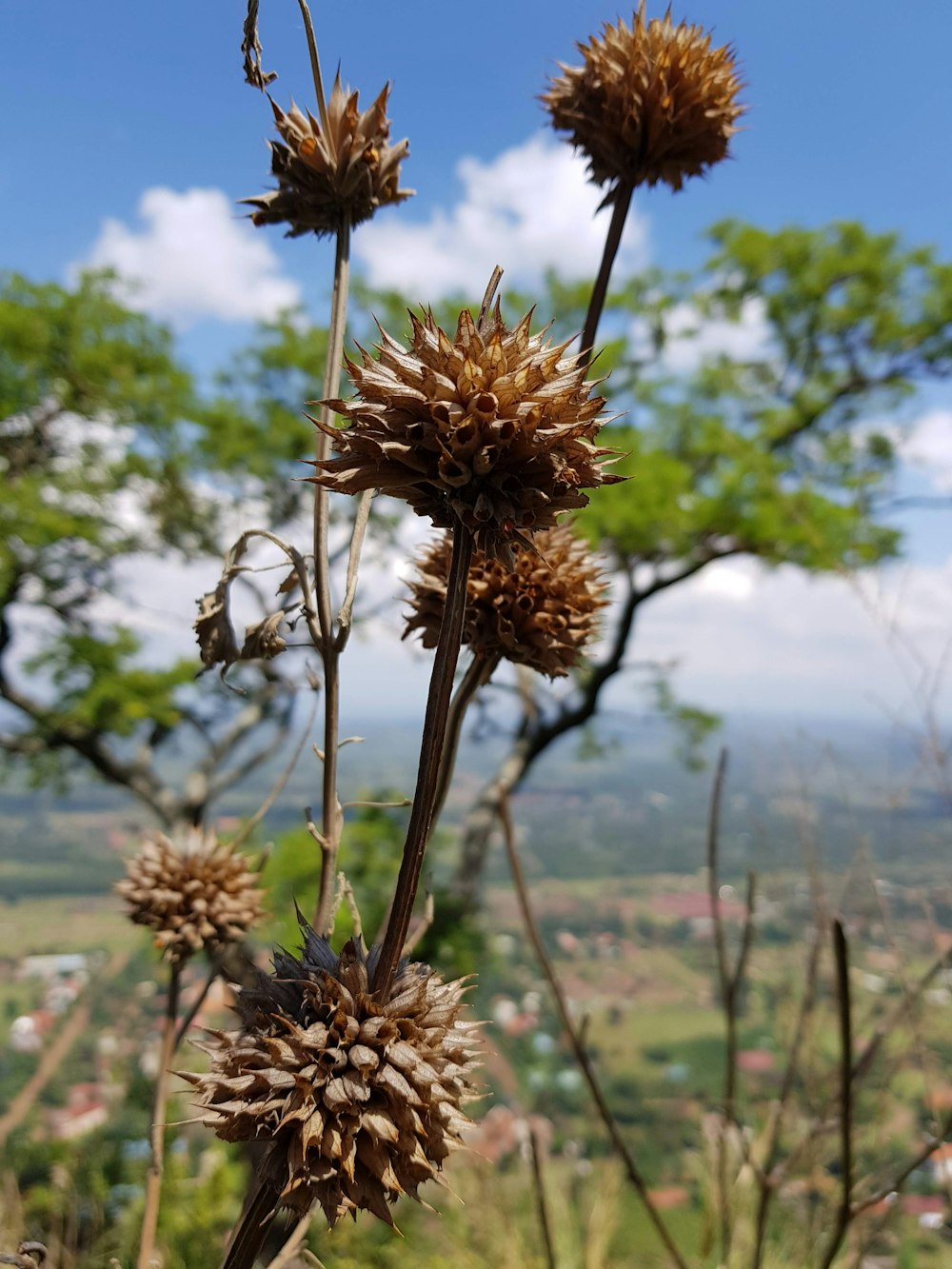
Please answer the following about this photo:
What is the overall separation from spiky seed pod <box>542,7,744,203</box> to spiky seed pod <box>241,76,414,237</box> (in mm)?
195

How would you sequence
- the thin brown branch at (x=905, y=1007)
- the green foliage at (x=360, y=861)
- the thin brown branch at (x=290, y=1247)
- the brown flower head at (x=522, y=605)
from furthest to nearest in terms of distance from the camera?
1. the green foliage at (x=360, y=861)
2. the thin brown branch at (x=905, y=1007)
3. the brown flower head at (x=522, y=605)
4. the thin brown branch at (x=290, y=1247)

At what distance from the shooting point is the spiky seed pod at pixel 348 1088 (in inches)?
13.8

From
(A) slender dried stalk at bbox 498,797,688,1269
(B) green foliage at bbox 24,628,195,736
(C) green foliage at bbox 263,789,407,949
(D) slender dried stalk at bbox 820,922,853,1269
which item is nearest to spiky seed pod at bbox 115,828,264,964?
(A) slender dried stalk at bbox 498,797,688,1269

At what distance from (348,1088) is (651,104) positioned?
716 millimetres

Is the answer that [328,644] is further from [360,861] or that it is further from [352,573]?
[360,861]

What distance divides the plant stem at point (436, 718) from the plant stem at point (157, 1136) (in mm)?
266

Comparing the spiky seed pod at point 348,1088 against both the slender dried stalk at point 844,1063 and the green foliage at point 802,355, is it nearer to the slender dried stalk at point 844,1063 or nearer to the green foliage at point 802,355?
the slender dried stalk at point 844,1063

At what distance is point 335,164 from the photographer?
50 cm

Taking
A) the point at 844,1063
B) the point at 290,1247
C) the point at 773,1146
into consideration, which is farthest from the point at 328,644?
the point at 773,1146

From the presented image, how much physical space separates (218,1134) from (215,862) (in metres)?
0.42

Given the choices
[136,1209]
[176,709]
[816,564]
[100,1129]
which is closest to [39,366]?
[176,709]

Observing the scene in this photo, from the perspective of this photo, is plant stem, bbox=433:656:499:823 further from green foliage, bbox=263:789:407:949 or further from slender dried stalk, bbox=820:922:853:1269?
green foliage, bbox=263:789:407:949

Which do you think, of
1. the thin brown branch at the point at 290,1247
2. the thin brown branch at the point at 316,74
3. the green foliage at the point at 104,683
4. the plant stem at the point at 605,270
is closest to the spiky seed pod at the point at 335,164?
the thin brown branch at the point at 316,74

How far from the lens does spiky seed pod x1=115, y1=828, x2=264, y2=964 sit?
700 mm
